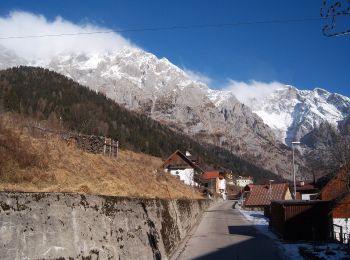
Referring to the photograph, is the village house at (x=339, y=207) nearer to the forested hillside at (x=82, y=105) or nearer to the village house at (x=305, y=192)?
the village house at (x=305, y=192)

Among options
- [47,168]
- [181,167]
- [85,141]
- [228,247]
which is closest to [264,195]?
[181,167]

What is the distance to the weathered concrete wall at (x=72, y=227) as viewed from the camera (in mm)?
7891

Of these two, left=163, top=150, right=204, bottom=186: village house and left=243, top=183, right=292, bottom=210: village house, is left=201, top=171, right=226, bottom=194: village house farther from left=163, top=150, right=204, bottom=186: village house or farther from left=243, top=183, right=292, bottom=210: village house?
left=243, top=183, right=292, bottom=210: village house

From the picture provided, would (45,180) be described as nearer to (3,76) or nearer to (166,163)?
→ (166,163)

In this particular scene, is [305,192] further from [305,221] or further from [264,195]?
[305,221]

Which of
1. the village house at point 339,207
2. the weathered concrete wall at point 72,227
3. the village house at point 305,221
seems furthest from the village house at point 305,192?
the weathered concrete wall at point 72,227

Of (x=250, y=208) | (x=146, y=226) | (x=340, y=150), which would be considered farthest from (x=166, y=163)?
(x=146, y=226)

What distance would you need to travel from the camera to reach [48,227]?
8.63m

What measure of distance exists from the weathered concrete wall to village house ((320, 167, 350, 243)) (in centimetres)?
1655

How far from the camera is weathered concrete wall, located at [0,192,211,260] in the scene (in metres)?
7.89

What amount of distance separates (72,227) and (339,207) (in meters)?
32.6

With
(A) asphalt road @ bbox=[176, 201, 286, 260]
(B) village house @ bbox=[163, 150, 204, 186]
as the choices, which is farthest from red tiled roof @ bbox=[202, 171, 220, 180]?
(A) asphalt road @ bbox=[176, 201, 286, 260]

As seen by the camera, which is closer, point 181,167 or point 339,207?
point 339,207

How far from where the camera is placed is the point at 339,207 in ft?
122
